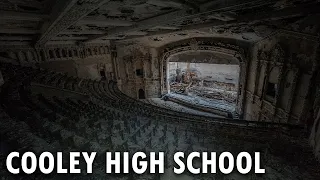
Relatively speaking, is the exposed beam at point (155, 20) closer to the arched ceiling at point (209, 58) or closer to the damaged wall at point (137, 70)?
the damaged wall at point (137, 70)

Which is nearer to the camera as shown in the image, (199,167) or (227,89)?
(199,167)

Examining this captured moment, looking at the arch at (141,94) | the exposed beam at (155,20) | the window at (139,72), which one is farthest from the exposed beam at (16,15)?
the arch at (141,94)

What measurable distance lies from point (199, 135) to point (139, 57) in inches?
406

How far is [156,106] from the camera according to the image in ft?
22.6

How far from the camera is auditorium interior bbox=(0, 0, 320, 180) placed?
2605 millimetres

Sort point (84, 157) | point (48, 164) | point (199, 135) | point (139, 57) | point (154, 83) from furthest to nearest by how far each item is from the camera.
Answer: point (154, 83)
point (139, 57)
point (199, 135)
point (84, 157)
point (48, 164)

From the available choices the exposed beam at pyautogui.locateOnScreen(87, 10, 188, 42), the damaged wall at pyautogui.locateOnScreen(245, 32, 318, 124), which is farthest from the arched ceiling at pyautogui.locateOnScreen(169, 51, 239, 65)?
the exposed beam at pyautogui.locateOnScreen(87, 10, 188, 42)

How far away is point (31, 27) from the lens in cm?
461

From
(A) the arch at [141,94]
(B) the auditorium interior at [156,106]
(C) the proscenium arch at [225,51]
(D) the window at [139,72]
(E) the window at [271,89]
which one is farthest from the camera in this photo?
(A) the arch at [141,94]

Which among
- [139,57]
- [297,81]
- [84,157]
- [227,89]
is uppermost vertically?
[139,57]

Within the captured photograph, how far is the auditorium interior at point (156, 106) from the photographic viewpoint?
2.61 m

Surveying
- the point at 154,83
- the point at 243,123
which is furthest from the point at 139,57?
the point at 243,123

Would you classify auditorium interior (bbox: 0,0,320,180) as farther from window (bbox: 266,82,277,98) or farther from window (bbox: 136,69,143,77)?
window (bbox: 136,69,143,77)

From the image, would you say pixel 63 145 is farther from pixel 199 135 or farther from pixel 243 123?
pixel 243 123
